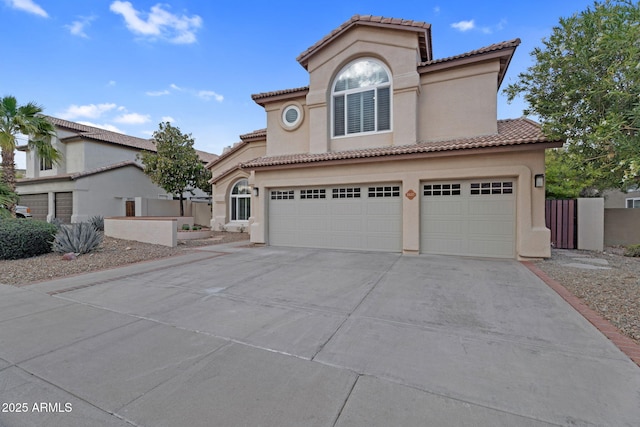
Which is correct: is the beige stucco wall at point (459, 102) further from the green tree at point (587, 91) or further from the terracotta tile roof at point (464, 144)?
the green tree at point (587, 91)

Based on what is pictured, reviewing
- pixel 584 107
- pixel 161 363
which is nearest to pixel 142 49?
pixel 161 363

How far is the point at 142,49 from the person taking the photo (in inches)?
565

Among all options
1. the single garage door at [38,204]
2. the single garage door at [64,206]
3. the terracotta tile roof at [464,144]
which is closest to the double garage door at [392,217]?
the terracotta tile roof at [464,144]

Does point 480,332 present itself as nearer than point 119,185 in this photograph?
Yes

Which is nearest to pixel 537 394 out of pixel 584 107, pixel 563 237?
pixel 584 107

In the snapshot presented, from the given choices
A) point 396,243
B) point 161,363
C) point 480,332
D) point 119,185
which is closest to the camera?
point 161,363

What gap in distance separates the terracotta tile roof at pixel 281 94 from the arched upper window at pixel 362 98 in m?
1.64

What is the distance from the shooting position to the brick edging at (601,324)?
3461mm

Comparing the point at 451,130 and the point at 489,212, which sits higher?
the point at 451,130

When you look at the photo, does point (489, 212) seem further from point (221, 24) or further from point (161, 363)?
point (221, 24)

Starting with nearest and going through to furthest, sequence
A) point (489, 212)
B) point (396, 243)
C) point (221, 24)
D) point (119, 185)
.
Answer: point (489, 212) < point (396, 243) < point (221, 24) < point (119, 185)

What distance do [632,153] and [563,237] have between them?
6872mm

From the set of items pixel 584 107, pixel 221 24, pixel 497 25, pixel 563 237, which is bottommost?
pixel 563 237

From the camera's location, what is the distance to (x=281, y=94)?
1384 cm
